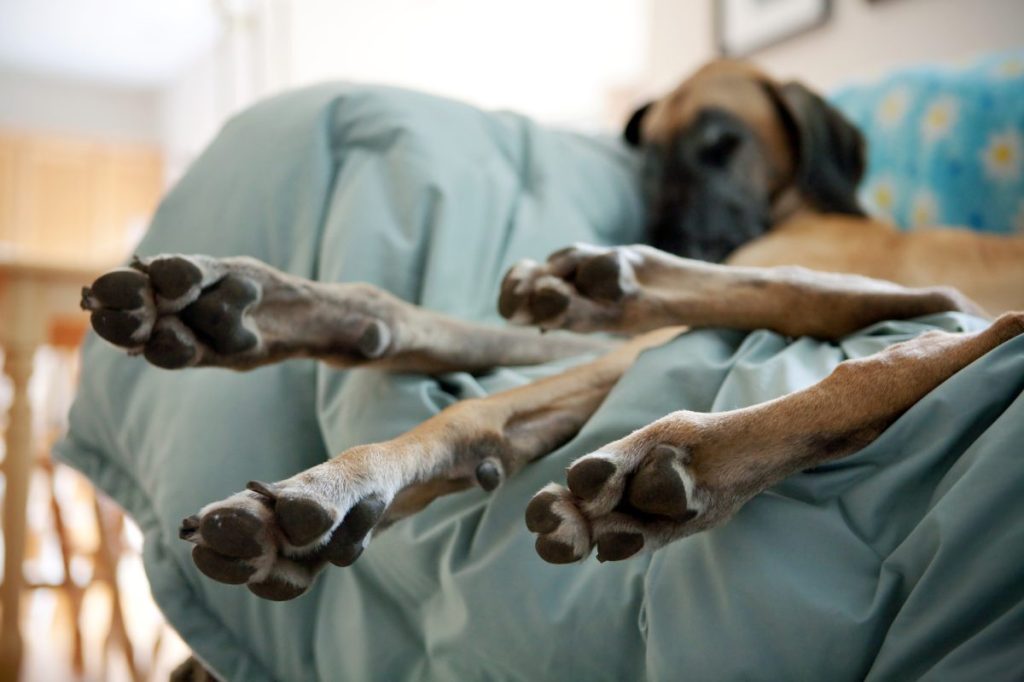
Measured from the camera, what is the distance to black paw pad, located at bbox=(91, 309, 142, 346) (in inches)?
29.9

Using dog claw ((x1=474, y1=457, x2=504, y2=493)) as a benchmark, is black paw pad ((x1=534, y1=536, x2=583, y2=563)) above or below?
above

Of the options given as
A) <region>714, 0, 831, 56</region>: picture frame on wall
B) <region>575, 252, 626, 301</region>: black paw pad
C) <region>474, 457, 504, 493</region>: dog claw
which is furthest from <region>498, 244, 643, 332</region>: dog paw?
<region>714, 0, 831, 56</region>: picture frame on wall

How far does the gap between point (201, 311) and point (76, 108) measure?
27.4 ft

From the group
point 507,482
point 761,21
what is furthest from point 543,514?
point 761,21

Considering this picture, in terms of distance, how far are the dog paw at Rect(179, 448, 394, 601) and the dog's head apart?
3.30ft

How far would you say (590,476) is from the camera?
24.7 inches

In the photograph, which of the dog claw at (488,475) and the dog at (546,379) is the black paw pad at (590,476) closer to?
the dog at (546,379)

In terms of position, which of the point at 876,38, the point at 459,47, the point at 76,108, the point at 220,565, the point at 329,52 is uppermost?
the point at 876,38

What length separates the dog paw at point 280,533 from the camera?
618 millimetres

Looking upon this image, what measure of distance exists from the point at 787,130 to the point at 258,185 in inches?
40.6

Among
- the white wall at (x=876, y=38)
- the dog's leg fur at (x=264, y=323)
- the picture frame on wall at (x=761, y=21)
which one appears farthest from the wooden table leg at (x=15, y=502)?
the picture frame on wall at (x=761, y=21)

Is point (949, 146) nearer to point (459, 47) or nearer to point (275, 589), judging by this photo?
point (275, 589)

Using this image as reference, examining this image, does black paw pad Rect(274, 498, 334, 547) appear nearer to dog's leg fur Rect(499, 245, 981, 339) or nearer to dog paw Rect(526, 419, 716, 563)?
dog paw Rect(526, 419, 716, 563)

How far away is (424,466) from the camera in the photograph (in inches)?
31.9
